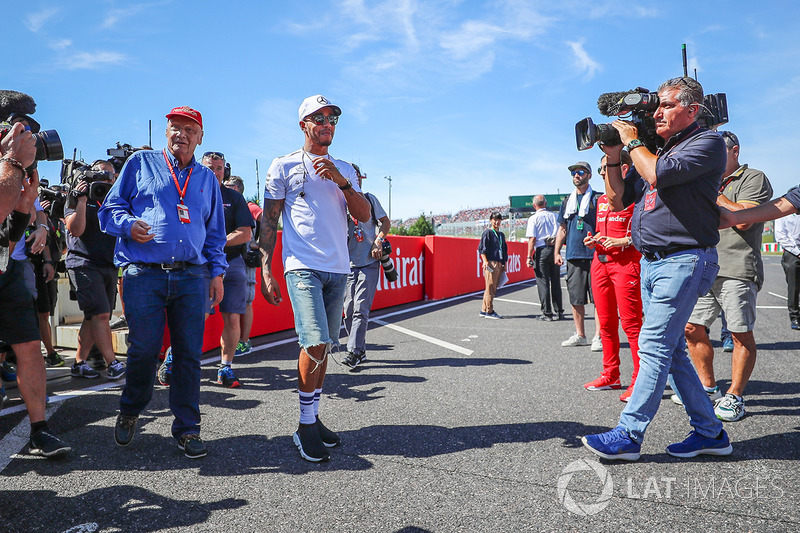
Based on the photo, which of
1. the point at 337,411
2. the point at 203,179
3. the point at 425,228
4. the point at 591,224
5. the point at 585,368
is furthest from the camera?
the point at 425,228

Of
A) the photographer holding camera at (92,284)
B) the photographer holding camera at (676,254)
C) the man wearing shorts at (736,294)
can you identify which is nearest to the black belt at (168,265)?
the photographer holding camera at (92,284)

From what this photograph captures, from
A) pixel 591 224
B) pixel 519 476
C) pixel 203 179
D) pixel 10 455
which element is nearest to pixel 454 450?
pixel 519 476

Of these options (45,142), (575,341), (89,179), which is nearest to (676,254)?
(45,142)

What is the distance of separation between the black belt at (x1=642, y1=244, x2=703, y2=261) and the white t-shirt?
5.87ft

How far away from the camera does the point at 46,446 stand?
282cm

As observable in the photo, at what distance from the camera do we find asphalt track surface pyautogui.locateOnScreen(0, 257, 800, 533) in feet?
7.22

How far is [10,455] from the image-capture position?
2914mm

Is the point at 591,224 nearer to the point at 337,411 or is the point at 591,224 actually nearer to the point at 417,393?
the point at 417,393

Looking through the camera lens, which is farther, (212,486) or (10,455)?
(10,455)

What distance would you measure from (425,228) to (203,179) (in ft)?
169

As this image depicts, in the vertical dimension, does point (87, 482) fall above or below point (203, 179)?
below

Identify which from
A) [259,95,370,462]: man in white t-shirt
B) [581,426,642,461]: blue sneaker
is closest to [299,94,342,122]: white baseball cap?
[259,95,370,462]: man in white t-shirt

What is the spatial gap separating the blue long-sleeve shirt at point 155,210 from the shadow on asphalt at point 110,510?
1.24 m

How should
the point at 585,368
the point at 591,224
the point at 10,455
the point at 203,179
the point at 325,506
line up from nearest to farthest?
the point at 325,506, the point at 10,455, the point at 203,179, the point at 585,368, the point at 591,224
